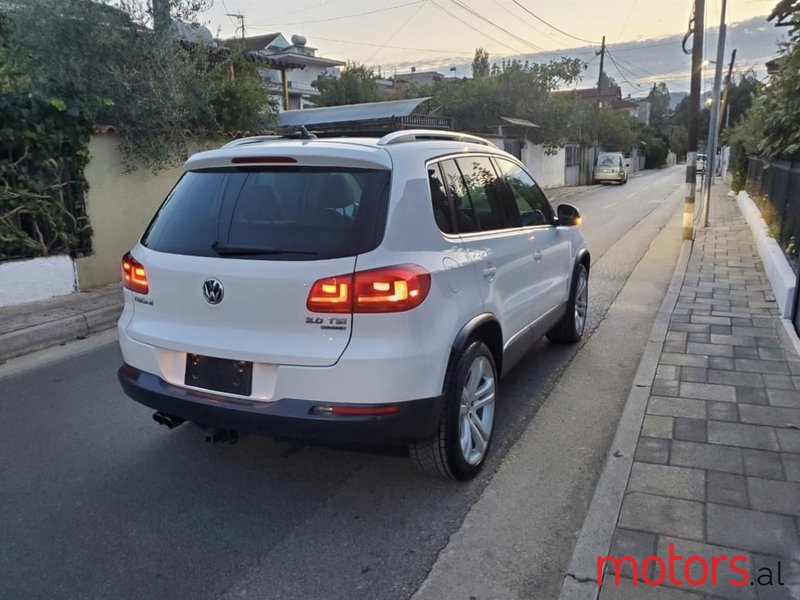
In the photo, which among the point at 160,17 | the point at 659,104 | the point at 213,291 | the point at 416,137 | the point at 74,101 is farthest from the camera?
the point at 659,104

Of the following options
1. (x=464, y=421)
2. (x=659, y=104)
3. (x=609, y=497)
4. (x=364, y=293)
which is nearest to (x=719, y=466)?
(x=609, y=497)

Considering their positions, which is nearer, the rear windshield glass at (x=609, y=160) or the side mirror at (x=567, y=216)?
the side mirror at (x=567, y=216)

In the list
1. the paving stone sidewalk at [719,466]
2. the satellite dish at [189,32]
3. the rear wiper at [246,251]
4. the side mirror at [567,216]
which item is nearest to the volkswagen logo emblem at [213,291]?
the rear wiper at [246,251]

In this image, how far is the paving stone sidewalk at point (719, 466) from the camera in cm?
266

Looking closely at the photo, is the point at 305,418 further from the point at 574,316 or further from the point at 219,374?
the point at 574,316

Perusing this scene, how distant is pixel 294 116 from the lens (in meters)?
20.2

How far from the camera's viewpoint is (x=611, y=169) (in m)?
35.5

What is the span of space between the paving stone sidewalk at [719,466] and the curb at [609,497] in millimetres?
48

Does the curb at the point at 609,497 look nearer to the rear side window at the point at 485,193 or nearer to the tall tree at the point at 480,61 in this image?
the rear side window at the point at 485,193

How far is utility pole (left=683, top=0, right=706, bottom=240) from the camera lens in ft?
40.7

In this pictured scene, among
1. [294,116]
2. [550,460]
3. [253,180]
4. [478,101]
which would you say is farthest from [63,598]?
[478,101]

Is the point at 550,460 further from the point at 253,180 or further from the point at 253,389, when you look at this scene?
the point at 253,180
